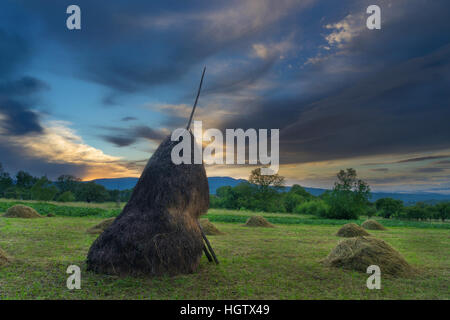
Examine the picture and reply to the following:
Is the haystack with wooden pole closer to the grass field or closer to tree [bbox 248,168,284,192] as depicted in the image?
the grass field

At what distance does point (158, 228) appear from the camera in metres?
7.48

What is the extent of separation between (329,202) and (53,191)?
198 feet

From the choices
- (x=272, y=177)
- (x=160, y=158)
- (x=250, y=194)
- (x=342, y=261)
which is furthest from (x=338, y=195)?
(x=160, y=158)

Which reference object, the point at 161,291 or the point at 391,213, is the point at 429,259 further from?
the point at 391,213

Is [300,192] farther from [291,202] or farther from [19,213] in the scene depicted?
[19,213]

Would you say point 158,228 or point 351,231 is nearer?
point 158,228

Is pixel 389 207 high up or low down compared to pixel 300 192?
down

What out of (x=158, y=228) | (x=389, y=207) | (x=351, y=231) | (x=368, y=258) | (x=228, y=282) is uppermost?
(x=158, y=228)

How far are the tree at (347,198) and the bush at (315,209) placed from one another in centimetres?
106

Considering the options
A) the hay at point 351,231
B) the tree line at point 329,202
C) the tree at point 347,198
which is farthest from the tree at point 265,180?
the hay at point 351,231

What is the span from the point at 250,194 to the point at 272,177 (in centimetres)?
765

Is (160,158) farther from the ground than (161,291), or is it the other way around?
(160,158)

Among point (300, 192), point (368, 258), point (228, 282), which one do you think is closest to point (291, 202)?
point (300, 192)

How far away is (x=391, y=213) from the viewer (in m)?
69.2
